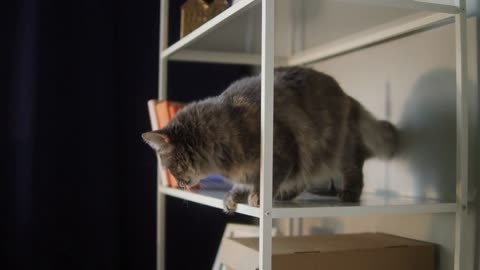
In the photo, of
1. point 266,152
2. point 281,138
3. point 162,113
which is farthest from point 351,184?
point 162,113

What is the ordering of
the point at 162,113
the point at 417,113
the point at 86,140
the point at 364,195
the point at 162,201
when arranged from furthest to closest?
the point at 86,140 < the point at 162,201 < the point at 162,113 < the point at 364,195 < the point at 417,113

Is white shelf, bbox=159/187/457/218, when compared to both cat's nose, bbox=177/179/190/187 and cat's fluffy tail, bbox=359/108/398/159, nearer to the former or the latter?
cat's nose, bbox=177/179/190/187

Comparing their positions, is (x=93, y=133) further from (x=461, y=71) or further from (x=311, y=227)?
(x=461, y=71)

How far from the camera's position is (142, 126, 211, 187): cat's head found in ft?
4.14

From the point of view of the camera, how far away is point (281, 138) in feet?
3.91

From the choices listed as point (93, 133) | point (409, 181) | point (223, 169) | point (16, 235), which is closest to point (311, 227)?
point (409, 181)

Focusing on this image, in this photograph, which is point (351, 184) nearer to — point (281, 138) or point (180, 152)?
point (281, 138)

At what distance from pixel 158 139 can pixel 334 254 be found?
48 cm

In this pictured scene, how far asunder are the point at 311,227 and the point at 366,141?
1.77ft

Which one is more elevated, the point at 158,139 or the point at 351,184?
the point at 158,139

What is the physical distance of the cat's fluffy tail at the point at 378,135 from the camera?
4.65 feet

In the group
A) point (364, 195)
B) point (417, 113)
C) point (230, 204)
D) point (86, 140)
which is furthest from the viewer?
point (86, 140)

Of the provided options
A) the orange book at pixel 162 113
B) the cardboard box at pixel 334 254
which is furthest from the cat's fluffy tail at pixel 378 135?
the orange book at pixel 162 113

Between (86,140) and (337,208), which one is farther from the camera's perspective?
(86,140)
